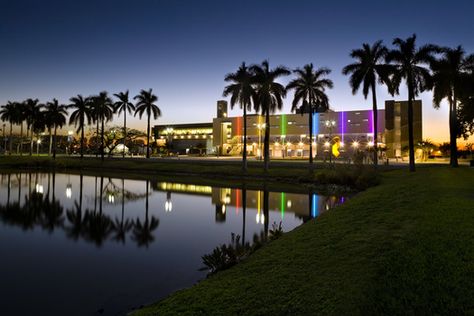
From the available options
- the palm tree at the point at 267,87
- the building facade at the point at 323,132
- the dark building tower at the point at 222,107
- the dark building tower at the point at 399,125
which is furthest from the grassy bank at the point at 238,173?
the dark building tower at the point at 222,107

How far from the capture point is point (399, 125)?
244ft

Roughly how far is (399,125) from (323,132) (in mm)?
16114

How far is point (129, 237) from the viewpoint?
14812 millimetres

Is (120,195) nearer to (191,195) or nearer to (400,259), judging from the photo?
(191,195)

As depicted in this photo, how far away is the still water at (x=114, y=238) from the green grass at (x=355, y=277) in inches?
91.2

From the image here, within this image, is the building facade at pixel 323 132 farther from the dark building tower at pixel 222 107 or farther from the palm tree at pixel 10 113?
the palm tree at pixel 10 113

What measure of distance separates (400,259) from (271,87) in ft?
117

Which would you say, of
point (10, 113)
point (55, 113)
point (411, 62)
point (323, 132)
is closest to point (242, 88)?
point (411, 62)

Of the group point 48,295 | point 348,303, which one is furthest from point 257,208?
point 348,303

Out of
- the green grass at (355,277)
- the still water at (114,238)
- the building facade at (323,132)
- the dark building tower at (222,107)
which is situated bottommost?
the still water at (114,238)

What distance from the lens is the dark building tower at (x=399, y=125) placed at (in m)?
73.0

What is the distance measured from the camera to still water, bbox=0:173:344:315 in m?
8.57

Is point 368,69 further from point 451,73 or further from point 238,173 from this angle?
point 238,173

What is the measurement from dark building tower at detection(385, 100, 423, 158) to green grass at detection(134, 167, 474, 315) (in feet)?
226
